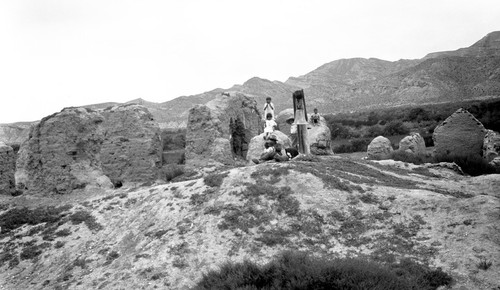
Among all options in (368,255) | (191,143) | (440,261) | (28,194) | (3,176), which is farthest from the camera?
(191,143)

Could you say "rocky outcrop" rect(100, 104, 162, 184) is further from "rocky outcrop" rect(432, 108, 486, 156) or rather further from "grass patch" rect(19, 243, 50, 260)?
"rocky outcrop" rect(432, 108, 486, 156)

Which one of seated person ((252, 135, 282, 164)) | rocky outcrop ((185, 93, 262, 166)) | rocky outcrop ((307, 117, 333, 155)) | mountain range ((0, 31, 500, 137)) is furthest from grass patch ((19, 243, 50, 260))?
mountain range ((0, 31, 500, 137))

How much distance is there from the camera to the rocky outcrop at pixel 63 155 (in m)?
16.9

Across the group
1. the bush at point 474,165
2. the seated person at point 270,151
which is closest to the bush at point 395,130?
the bush at point 474,165

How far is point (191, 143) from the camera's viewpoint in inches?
918

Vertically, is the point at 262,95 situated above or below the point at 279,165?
above

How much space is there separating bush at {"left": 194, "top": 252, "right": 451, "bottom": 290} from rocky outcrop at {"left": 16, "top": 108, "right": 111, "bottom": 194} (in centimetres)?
1158

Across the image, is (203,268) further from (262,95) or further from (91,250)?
(262,95)

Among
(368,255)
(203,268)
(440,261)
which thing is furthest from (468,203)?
(203,268)

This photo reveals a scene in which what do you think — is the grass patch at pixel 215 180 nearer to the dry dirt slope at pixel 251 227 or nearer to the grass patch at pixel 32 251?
the dry dirt slope at pixel 251 227

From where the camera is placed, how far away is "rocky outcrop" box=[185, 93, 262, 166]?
2256 centimetres

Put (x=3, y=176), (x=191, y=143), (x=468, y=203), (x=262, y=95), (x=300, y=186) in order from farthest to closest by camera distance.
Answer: (x=262, y=95) < (x=191, y=143) < (x=3, y=176) < (x=300, y=186) < (x=468, y=203)

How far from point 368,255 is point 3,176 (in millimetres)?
17884

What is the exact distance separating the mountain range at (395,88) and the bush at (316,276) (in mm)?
59662
